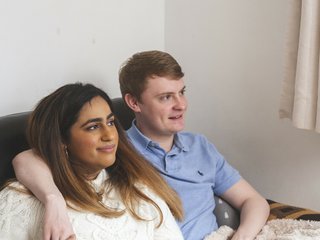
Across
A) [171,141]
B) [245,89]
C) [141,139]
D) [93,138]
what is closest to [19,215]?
[93,138]

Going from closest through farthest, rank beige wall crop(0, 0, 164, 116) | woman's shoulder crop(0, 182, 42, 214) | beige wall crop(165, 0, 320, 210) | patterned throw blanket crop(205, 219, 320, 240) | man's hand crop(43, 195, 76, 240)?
man's hand crop(43, 195, 76, 240)
woman's shoulder crop(0, 182, 42, 214)
patterned throw blanket crop(205, 219, 320, 240)
beige wall crop(0, 0, 164, 116)
beige wall crop(165, 0, 320, 210)

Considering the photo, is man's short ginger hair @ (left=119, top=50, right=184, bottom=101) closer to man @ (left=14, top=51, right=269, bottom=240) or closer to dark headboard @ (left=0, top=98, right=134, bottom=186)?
man @ (left=14, top=51, right=269, bottom=240)

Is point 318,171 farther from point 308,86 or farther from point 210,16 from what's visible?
point 210,16

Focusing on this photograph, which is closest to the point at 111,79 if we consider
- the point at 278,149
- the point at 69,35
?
the point at 69,35

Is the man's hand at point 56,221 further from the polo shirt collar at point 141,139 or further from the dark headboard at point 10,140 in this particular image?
the polo shirt collar at point 141,139

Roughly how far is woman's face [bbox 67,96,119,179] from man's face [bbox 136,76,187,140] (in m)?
0.28

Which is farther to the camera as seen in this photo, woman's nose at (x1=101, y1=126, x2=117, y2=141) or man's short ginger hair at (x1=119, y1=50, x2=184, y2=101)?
man's short ginger hair at (x1=119, y1=50, x2=184, y2=101)

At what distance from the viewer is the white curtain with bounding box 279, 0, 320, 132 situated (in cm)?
161

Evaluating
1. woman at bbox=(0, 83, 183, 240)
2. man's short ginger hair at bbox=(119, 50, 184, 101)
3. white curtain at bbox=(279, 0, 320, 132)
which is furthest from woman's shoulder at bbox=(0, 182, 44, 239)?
white curtain at bbox=(279, 0, 320, 132)

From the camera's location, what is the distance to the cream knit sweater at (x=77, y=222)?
1210 mm

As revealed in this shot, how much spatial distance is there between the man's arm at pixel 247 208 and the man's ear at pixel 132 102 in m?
0.47

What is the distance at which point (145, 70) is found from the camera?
1.61 metres

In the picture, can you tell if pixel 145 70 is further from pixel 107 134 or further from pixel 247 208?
pixel 247 208

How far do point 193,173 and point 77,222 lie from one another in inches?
21.5
